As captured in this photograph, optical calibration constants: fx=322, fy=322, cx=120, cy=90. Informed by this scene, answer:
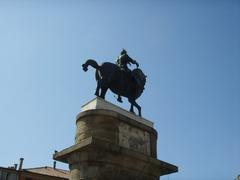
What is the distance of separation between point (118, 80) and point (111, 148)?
3.62m

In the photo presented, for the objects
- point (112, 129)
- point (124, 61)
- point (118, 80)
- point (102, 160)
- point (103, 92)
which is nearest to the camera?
point (102, 160)

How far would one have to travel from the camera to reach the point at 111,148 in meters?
10.1

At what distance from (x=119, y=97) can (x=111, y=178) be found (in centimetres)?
407

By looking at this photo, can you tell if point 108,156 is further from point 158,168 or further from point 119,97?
point 119,97

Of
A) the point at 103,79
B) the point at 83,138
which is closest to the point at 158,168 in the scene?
the point at 83,138

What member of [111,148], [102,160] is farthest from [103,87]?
[102,160]

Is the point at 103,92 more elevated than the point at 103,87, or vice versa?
the point at 103,87

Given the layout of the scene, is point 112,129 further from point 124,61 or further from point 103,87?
point 124,61

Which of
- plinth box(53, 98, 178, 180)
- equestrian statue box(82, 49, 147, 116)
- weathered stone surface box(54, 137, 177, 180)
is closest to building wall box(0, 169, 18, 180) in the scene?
equestrian statue box(82, 49, 147, 116)

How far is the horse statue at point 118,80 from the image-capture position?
12.4 m

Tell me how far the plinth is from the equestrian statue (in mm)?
1010

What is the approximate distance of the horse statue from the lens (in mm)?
12414

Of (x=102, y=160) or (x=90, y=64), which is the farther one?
(x=90, y=64)

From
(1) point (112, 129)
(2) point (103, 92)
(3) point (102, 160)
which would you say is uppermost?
(2) point (103, 92)
